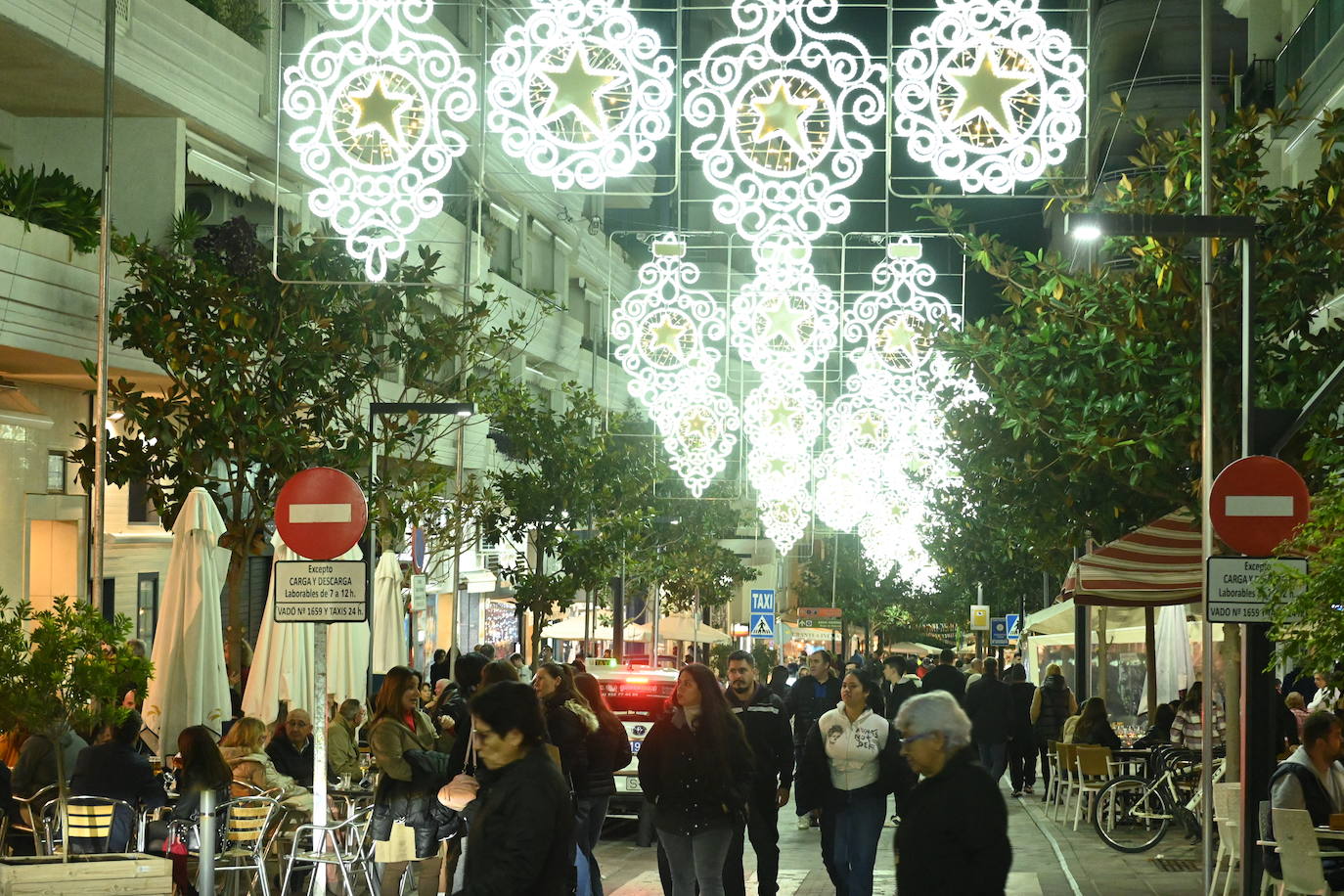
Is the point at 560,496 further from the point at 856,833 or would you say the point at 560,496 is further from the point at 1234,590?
the point at 1234,590

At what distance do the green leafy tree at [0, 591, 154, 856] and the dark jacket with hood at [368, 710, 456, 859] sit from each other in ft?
5.82

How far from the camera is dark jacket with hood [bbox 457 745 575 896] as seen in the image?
6801 millimetres

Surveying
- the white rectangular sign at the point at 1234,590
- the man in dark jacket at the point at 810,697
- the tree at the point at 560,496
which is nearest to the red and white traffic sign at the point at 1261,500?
the white rectangular sign at the point at 1234,590

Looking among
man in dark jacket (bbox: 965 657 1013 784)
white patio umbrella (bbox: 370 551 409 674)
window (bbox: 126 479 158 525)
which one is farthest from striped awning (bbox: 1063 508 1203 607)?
window (bbox: 126 479 158 525)

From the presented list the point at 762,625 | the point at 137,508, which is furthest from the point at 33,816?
the point at 762,625

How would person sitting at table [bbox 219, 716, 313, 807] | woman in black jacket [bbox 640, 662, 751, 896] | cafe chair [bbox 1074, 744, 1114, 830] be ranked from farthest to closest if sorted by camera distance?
cafe chair [bbox 1074, 744, 1114, 830]
person sitting at table [bbox 219, 716, 313, 807]
woman in black jacket [bbox 640, 662, 751, 896]

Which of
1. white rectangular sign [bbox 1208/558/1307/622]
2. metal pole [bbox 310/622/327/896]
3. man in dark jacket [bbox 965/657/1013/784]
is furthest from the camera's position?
man in dark jacket [bbox 965/657/1013/784]

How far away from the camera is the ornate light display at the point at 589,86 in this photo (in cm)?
1412

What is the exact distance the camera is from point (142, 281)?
71.3ft

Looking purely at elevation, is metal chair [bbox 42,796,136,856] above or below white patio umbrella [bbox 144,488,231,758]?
below

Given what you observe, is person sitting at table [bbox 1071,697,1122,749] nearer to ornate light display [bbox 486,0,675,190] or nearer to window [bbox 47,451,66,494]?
ornate light display [bbox 486,0,675,190]

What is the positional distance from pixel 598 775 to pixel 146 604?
18740 mm

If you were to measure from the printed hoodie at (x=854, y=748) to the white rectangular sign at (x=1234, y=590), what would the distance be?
232 cm

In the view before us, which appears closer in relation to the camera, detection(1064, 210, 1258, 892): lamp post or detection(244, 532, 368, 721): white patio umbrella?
detection(1064, 210, 1258, 892): lamp post
